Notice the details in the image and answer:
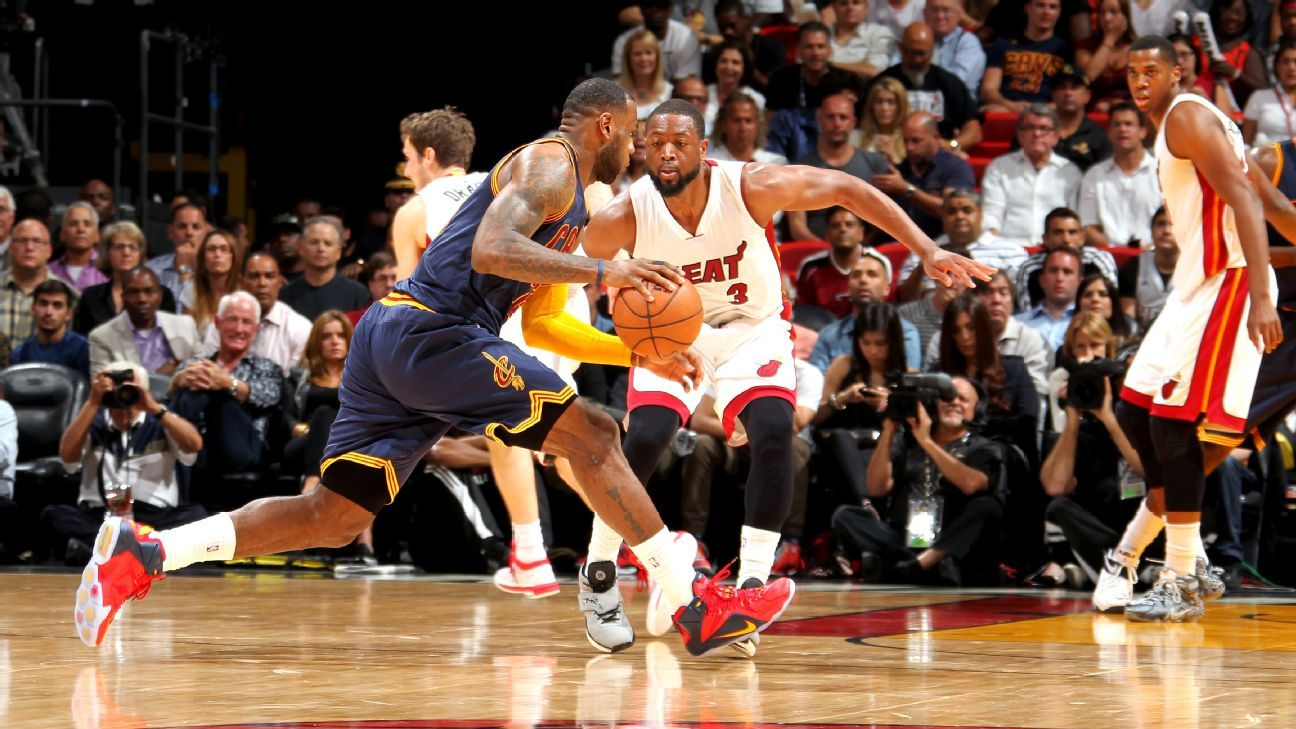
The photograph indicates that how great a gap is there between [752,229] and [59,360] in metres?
5.59

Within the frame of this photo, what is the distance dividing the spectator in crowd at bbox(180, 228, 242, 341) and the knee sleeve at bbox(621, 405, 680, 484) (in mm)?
5209

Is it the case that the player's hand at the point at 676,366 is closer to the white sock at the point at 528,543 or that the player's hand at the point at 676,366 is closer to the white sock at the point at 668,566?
the white sock at the point at 668,566

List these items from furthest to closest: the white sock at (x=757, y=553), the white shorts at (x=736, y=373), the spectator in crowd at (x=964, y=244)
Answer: the spectator in crowd at (x=964, y=244) → the white shorts at (x=736, y=373) → the white sock at (x=757, y=553)

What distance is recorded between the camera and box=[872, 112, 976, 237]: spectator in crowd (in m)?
10.6

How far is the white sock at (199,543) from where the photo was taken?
4.80 meters

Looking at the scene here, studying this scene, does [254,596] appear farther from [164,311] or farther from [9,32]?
[9,32]

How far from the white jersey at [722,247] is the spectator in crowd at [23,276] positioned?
593cm

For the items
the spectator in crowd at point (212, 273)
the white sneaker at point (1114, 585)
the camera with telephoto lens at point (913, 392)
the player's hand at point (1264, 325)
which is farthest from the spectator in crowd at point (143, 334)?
the player's hand at point (1264, 325)

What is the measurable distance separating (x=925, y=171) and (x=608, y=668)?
7.10 m

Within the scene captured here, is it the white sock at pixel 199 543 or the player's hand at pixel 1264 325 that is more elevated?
the player's hand at pixel 1264 325

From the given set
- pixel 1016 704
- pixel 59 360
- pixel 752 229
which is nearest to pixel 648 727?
pixel 1016 704

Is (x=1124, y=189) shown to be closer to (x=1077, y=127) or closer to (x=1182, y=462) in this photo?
(x=1077, y=127)

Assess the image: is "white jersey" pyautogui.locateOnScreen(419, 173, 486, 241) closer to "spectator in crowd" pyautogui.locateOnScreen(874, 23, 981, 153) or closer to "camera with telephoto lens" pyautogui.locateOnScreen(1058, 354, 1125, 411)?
"camera with telephoto lens" pyautogui.locateOnScreen(1058, 354, 1125, 411)

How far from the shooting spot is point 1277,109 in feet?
36.8
